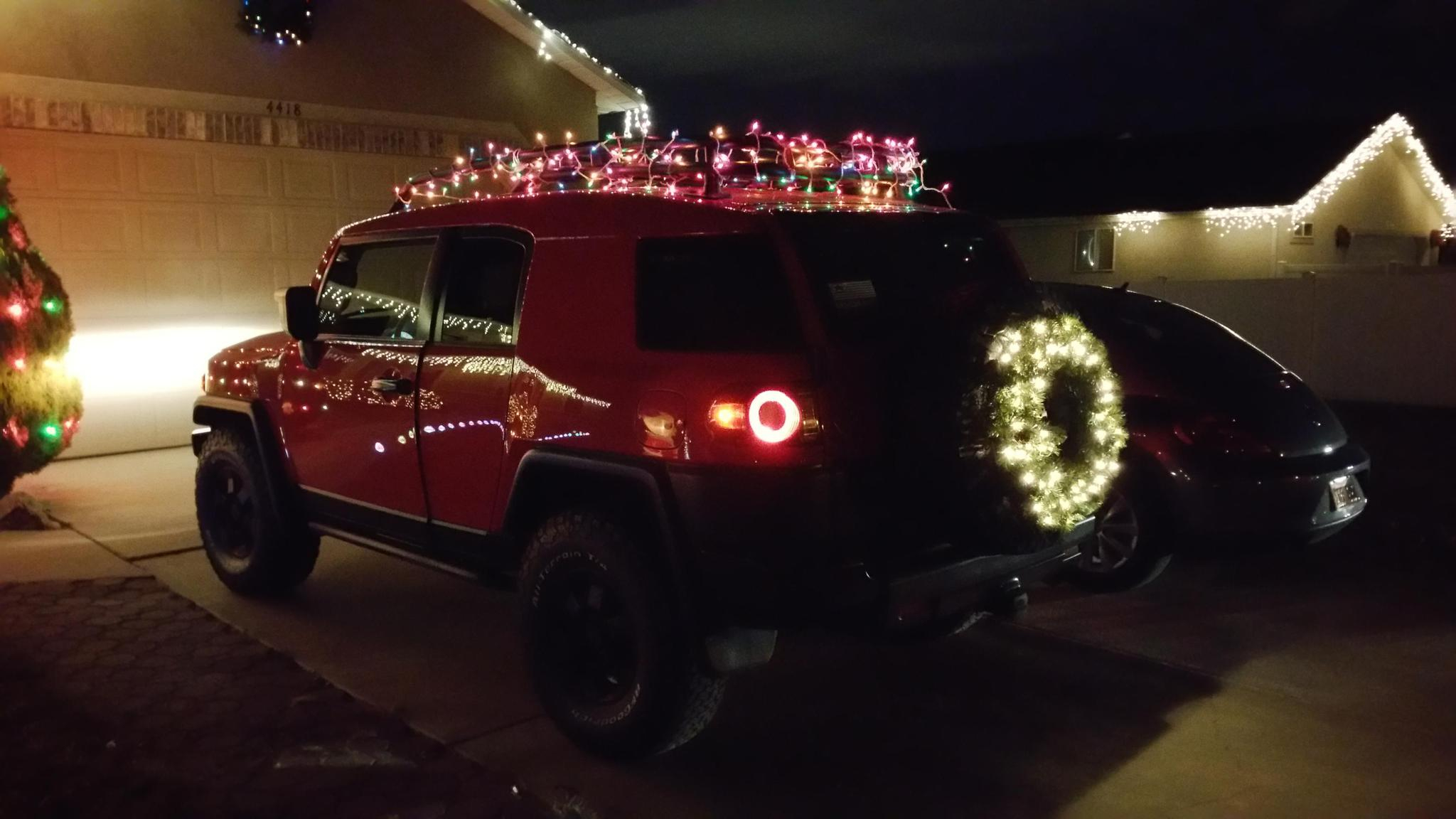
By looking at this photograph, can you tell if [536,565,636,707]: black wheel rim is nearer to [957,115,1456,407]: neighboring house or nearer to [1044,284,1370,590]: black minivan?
[1044,284,1370,590]: black minivan

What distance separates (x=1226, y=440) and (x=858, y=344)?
2786 mm

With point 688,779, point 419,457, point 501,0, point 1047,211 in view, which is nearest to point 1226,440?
point 688,779

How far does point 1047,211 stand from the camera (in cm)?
2789

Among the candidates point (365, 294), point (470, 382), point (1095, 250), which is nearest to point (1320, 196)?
point (1095, 250)

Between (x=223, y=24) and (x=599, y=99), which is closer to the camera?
(x=223, y=24)

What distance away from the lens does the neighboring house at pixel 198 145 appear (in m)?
9.64

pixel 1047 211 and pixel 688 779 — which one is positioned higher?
pixel 1047 211

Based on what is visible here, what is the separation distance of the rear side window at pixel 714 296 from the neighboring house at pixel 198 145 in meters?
7.52

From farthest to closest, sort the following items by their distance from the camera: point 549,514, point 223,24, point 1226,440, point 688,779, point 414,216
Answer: point 223,24 < point 1226,440 < point 414,216 < point 549,514 < point 688,779

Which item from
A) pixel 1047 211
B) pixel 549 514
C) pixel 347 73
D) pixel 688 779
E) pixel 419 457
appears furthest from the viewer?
pixel 1047 211

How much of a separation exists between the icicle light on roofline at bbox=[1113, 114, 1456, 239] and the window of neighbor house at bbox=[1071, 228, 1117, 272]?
1.08ft

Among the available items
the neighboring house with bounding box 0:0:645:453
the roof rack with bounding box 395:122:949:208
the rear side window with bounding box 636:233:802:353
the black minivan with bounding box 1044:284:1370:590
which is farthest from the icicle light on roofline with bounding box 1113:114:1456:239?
the rear side window with bounding box 636:233:802:353

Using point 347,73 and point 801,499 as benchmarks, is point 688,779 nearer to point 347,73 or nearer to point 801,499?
point 801,499

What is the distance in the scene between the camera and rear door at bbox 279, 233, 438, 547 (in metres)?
5.03
